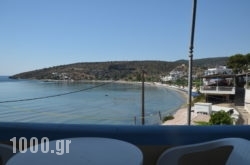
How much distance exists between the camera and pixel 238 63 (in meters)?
51.6

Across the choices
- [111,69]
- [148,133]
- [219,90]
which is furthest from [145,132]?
[111,69]

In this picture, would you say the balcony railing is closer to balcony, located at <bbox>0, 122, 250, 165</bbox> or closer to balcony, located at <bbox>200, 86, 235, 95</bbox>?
balcony, located at <bbox>200, 86, 235, 95</bbox>

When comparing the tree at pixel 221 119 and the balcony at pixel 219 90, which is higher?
Result: the balcony at pixel 219 90

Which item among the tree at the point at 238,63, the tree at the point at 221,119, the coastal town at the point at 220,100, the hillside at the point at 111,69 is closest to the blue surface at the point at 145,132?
the tree at the point at 221,119

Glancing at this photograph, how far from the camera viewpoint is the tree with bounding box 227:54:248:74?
50594 millimetres

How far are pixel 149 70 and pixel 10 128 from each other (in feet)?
378

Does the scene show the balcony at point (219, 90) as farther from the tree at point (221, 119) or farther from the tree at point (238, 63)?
the tree at point (221, 119)

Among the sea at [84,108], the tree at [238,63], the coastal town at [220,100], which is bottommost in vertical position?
the sea at [84,108]

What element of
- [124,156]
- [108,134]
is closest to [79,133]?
[108,134]

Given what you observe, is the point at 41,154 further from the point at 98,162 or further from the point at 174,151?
the point at 174,151

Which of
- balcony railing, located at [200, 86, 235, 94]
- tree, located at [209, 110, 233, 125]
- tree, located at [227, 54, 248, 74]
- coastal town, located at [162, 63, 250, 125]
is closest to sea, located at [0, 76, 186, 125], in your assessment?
coastal town, located at [162, 63, 250, 125]

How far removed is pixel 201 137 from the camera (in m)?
2.25

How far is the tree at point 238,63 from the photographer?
50.6 meters

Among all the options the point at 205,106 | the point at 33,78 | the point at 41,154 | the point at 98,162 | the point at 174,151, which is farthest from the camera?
the point at 33,78
